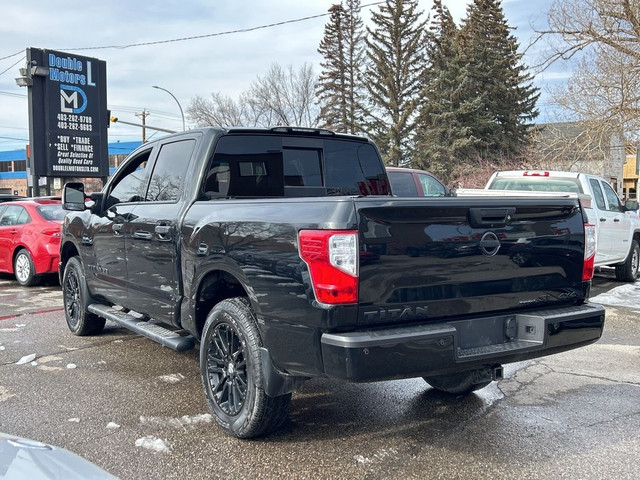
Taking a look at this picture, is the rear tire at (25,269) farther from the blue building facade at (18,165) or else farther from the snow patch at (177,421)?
the blue building facade at (18,165)

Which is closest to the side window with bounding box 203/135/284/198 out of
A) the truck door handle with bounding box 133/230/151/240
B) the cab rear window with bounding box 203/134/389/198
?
the cab rear window with bounding box 203/134/389/198

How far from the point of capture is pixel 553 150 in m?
20.7

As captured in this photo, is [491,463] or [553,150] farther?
[553,150]

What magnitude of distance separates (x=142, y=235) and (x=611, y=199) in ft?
28.2

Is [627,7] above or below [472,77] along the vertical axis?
below

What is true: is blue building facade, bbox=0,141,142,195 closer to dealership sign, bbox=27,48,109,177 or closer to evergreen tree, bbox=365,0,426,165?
evergreen tree, bbox=365,0,426,165

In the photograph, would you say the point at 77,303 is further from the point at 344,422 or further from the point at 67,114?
the point at 67,114

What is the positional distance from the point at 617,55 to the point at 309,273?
60.7ft

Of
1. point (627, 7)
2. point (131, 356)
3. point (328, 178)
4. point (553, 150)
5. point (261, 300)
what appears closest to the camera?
point (261, 300)

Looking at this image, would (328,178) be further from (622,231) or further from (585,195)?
(622,231)

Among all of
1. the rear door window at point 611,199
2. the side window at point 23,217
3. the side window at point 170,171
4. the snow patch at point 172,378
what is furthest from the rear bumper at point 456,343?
the side window at point 23,217

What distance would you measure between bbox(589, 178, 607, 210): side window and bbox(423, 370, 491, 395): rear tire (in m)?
6.43

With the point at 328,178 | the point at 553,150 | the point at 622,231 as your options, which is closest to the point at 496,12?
the point at 553,150

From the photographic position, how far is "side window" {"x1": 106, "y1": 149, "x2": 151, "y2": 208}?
526cm
